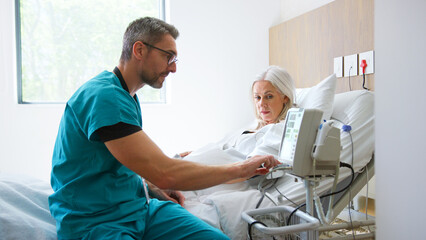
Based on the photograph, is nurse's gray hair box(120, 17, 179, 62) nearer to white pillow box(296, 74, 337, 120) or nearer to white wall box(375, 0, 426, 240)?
white wall box(375, 0, 426, 240)

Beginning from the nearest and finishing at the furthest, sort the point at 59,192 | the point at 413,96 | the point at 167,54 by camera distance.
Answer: the point at 413,96 < the point at 59,192 < the point at 167,54

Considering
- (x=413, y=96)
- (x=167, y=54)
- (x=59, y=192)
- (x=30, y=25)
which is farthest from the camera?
(x=30, y=25)

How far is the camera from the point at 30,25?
3.17m

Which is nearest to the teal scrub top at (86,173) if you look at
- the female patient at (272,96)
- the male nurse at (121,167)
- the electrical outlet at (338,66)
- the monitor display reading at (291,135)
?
the male nurse at (121,167)

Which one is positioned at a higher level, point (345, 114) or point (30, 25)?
point (30, 25)

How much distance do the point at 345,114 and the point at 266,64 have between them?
5.73 ft

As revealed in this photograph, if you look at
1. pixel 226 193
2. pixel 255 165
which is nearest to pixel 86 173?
pixel 255 165

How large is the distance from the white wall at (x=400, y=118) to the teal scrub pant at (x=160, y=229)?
696mm

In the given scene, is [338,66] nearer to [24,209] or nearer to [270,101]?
[270,101]

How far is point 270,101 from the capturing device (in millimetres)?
2172

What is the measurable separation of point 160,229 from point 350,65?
181cm

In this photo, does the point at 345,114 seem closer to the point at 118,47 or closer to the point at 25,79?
the point at 118,47

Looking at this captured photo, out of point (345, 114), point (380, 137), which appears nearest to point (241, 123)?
point (345, 114)

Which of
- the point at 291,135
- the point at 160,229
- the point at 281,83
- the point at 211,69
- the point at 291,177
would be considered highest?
the point at 211,69
